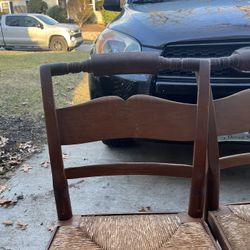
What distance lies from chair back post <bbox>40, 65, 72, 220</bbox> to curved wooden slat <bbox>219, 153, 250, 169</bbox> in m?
0.57

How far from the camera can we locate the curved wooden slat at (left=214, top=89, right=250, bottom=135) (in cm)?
151

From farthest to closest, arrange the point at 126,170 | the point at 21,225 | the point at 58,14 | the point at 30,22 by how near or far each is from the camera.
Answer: the point at 58,14, the point at 30,22, the point at 21,225, the point at 126,170

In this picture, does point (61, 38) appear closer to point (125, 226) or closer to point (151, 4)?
point (151, 4)

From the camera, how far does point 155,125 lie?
1.49 metres

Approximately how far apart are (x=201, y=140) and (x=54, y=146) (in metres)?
0.49

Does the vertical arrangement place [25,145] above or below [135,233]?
below

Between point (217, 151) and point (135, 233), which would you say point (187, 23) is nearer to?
point (217, 151)

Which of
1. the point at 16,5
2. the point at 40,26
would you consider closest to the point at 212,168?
the point at 40,26

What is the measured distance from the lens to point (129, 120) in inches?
58.8

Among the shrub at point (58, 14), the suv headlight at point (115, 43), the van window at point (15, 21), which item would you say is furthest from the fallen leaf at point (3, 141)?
the shrub at point (58, 14)

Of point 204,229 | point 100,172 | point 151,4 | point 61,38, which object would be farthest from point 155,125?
point 61,38

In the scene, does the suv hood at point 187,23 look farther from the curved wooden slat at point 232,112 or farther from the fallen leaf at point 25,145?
the fallen leaf at point 25,145

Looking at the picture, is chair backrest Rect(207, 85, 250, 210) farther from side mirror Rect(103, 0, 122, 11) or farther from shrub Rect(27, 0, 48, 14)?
shrub Rect(27, 0, 48, 14)

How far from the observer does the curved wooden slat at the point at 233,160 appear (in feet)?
5.17
